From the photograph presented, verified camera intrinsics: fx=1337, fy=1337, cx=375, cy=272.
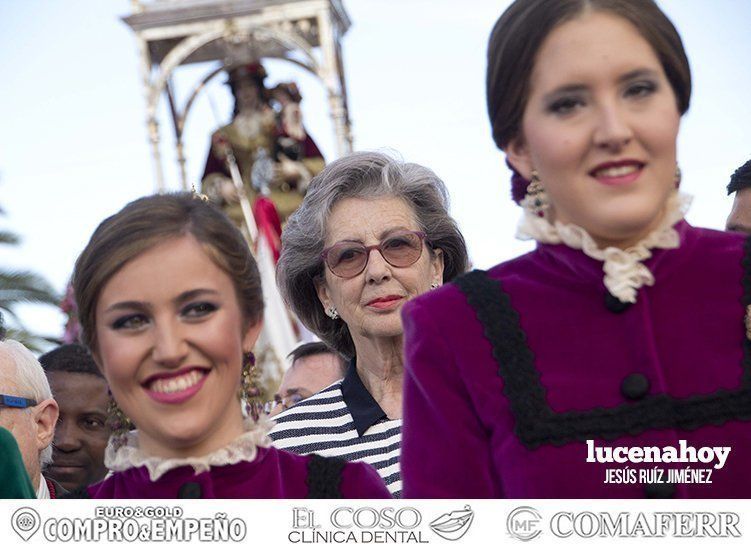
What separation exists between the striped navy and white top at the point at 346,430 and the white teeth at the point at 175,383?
1245mm

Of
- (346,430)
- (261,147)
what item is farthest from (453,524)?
(261,147)

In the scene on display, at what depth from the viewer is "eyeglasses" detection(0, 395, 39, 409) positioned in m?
4.31

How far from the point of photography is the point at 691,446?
91.6 inches

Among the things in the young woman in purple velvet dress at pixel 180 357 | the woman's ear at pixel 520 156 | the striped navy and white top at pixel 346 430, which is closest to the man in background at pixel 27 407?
the striped navy and white top at pixel 346 430

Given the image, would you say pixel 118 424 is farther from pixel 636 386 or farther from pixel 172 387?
pixel 636 386

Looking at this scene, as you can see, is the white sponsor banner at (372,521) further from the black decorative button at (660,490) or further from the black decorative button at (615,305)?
the black decorative button at (615,305)

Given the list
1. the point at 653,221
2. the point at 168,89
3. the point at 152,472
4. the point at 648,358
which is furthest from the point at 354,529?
the point at 168,89

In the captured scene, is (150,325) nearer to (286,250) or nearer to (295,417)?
(295,417)

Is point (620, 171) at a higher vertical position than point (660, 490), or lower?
higher

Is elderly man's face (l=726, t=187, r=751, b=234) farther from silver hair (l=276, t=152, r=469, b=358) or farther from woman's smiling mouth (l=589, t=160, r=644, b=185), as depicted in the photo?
woman's smiling mouth (l=589, t=160, r=644, b=185)

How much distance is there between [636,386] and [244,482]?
2.77ft

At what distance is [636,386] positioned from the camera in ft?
7.61

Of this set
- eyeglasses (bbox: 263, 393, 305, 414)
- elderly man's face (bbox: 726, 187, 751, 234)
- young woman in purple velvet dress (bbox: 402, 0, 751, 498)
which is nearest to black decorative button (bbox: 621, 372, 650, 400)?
young woman in purple velvet dress (bbox: 402, 0, 751, 498)

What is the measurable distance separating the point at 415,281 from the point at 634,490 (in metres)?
1.88
